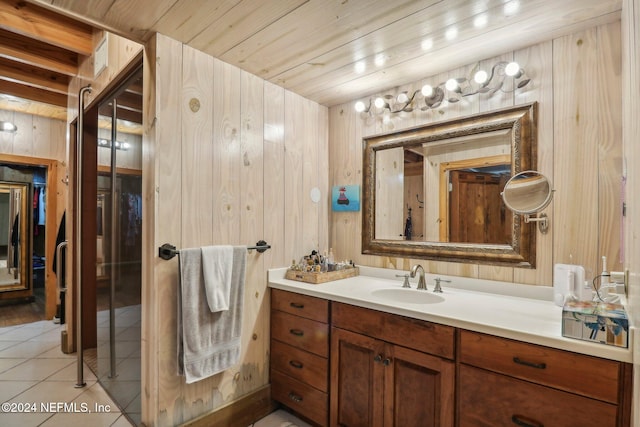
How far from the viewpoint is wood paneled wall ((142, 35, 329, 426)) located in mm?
1701

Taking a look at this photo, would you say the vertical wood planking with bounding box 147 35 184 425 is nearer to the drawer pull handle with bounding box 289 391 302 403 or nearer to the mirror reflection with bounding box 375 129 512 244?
the drawer pull handle with bounding box 289 391 302 403

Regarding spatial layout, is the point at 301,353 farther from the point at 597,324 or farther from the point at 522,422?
the point at 597,324

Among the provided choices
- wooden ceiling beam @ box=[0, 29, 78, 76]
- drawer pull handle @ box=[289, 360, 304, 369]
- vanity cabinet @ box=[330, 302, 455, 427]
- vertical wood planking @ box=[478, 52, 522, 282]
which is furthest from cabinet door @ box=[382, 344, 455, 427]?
wooden ceiling beam @ box=[0, 29, 78, 76]

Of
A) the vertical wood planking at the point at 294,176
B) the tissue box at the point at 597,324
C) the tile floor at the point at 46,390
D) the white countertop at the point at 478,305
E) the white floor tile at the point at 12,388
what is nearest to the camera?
the tissue box at the point at 597,324

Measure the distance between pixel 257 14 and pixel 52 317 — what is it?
4342 mm

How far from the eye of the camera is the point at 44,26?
221cm

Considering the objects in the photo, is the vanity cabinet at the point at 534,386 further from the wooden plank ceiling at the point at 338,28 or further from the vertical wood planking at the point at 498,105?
the wooden plank ceiling at the point at 338,28

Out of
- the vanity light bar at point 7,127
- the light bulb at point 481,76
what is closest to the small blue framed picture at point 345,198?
the light bulb at point 481,76

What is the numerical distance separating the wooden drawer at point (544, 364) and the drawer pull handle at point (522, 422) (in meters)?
0.16

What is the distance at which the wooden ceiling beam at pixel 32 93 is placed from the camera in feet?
10.4

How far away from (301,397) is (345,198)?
1.43 metres

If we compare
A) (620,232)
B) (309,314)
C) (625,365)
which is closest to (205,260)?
(309,314)

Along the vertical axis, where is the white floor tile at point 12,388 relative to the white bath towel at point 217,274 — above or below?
below

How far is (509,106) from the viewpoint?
1.84 meters
